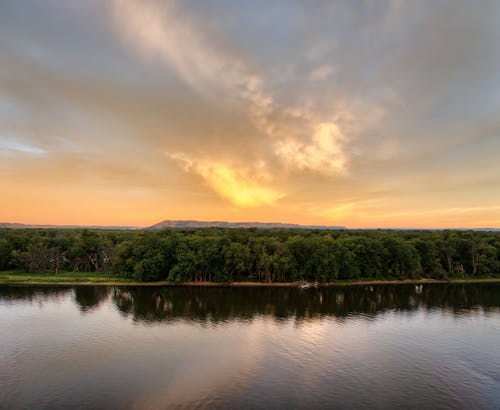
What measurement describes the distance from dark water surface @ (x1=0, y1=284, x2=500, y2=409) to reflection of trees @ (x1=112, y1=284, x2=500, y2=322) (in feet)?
1.40

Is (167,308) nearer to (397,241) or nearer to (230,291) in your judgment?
(230,291)

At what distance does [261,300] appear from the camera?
68375 mm

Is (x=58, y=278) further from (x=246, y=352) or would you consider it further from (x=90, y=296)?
(x=246, y=352)

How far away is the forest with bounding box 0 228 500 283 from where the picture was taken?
84.6 m

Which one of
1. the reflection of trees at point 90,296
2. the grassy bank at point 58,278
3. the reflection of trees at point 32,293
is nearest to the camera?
the reflection of trees at point 90,296

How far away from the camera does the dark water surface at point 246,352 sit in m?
29.2

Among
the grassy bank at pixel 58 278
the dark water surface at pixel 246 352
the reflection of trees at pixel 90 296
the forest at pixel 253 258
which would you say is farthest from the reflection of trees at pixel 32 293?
the forest at pixel 253 258

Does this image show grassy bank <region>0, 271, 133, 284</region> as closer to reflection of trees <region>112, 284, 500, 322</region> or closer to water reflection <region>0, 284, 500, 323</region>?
water reflection <region>0, 284, 500, 323</region>

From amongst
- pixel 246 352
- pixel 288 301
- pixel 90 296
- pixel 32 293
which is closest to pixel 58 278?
pixel 32 293

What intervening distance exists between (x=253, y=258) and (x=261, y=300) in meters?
18.5

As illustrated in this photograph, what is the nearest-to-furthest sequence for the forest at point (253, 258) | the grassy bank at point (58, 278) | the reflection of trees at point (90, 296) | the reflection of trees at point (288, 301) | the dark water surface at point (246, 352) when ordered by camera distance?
the dark water surface at point (246, 352) < the reflection of trees at point (288, 301) < the reflection of trees at point (90, 296) < the forest at point (253, 258) < the grassy bank at point (58, 278)

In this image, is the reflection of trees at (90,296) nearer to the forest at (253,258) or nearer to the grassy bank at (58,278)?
the grassy bank at (58,278)

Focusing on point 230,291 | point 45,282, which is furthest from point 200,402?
point 45,282

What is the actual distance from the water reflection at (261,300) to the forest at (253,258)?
634 centimetres
